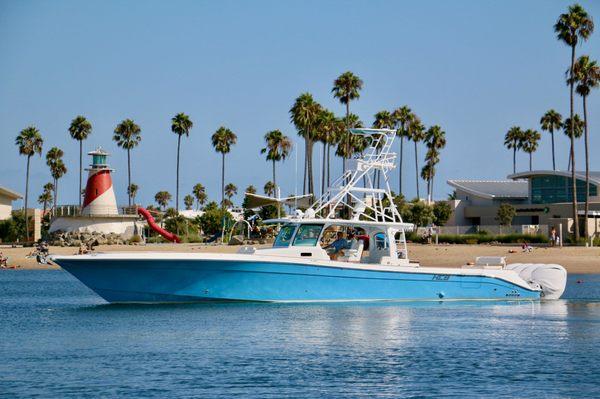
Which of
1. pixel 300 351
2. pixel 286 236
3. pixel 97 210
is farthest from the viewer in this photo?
pixel 97 210

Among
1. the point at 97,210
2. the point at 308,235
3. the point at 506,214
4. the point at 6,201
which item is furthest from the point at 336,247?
the point at 6,201

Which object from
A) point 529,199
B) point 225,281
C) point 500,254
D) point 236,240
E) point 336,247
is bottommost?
A: point 225,281

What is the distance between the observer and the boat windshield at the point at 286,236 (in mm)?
30411

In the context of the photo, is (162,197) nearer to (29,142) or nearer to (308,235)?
(29,142)

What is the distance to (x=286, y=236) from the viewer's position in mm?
30578

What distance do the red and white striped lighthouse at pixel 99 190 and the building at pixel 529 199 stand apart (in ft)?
89.3

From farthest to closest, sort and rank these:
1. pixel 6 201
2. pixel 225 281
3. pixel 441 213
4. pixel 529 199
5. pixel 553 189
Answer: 1. pixel 6 201
2. pixel 529 199
3. pixel 553 189
4. pixel 441 213
5. pixel 225 281

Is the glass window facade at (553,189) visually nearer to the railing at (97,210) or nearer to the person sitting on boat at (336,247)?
the railing at (97,210)

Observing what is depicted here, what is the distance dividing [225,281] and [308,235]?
297 cm

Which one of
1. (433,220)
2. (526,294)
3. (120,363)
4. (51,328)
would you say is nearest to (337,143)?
(433,220)

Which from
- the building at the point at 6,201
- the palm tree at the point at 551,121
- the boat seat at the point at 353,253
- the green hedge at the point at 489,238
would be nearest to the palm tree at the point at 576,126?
the palm tree at the point at 551,121

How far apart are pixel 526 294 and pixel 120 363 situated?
16.8 m

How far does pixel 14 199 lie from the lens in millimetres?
91000

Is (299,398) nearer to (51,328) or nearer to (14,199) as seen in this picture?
(51,328)
